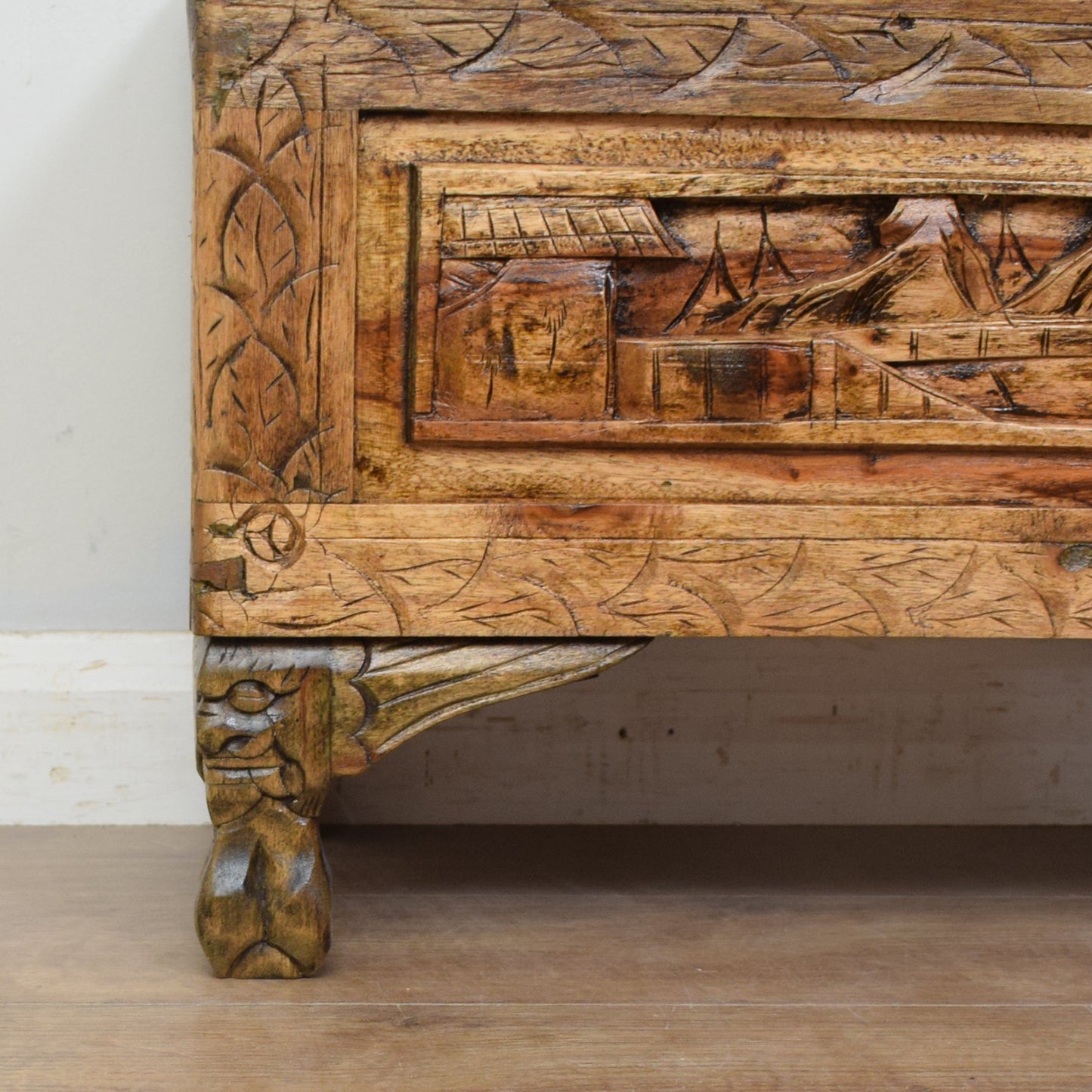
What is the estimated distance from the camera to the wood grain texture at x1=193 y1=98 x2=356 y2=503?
0.90 meters

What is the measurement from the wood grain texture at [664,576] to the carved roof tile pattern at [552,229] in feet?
0.61

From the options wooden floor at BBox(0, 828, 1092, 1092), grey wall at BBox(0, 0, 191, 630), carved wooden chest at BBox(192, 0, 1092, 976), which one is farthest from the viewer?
grey wall at BBox(0, 0, 191, 630)

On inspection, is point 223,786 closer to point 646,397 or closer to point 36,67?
point 646,397

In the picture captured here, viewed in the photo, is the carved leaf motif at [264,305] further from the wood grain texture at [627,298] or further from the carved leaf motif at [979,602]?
the carved leaf motif at [979,602]

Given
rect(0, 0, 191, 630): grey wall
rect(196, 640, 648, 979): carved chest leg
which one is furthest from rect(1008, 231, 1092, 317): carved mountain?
rect(0, 0, 191, 630): grey wall

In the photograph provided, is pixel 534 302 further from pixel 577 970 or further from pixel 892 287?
pixel 577 970

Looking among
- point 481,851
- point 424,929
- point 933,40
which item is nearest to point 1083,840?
point 481,851

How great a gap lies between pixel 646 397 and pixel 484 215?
6.9 inches

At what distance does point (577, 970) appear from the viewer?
37.9 inches

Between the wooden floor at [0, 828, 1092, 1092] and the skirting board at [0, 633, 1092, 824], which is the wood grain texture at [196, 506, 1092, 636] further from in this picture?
the skirting board at [0, 633, 1092, 824]

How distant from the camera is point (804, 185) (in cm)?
92

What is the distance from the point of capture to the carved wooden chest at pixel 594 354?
0.90 m

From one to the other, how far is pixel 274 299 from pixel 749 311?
343 mm

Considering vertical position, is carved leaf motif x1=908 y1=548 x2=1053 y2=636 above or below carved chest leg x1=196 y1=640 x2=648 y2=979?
above
